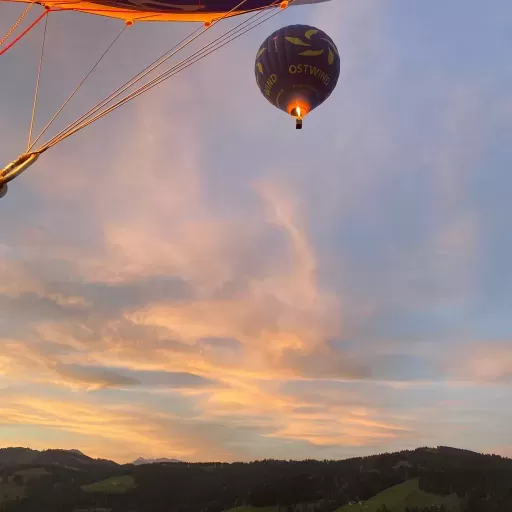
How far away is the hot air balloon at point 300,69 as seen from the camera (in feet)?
99.9

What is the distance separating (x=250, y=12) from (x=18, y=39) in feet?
36.3

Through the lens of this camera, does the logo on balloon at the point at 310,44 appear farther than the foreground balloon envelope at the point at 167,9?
Yes

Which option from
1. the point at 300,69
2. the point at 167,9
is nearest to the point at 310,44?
the point at 300,69

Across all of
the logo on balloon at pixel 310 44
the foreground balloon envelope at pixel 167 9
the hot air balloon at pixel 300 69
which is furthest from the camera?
the logo on balloon at pixel 310 44

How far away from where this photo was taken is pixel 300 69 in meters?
30.4

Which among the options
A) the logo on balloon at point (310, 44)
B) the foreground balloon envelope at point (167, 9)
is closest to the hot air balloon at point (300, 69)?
the logo on balloon at point (310, 44)

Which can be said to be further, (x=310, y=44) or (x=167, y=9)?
(x=310, y=44)

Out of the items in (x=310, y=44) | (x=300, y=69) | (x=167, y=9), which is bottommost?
(x=167, y=9)

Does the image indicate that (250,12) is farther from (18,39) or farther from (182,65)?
(18,39)

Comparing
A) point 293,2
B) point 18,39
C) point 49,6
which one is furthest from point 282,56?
point 18,39

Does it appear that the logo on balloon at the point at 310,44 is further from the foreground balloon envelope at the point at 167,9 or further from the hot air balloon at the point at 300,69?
the foreground balloon envelope at the point at 167,9

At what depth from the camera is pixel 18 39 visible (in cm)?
1639

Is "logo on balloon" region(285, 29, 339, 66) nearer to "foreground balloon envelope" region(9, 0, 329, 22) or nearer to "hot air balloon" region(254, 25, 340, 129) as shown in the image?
"hot air balloon" region(254, 25, 340, 129)

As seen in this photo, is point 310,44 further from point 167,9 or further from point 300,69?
point 167,9
